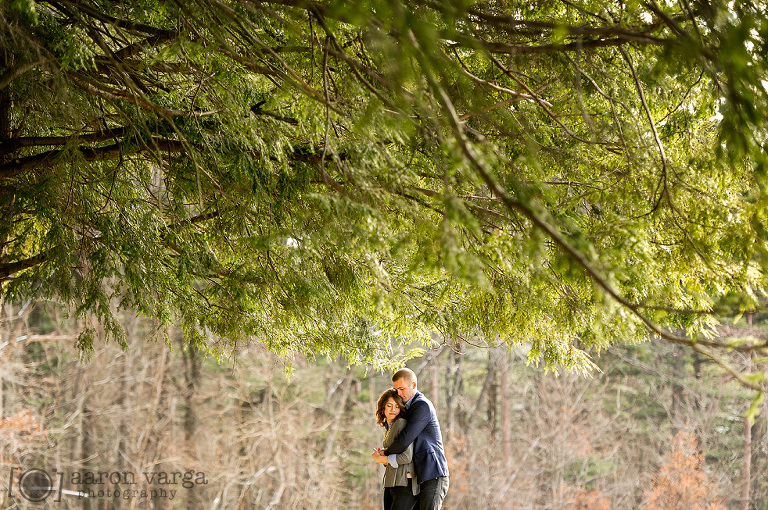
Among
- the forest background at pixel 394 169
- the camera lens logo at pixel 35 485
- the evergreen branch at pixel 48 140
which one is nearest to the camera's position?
the forest background at pixel 394 169

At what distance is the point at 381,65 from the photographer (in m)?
3.28

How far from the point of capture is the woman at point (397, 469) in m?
5.20

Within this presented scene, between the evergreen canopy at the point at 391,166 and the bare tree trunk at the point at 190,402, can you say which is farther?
the bare tree trunk at the point at 190,402

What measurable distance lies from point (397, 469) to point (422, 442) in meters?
0.29

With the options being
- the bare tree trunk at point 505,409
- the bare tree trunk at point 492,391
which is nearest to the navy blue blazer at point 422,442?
the bare tree trunk at point 505,409

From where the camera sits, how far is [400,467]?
5250 millimetres

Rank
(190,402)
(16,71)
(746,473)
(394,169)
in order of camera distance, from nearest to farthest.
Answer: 1. (394,169)
2. (16,71)
3. (746,473)
4. (190,402)

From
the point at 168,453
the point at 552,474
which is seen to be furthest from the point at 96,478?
the point at 552,474

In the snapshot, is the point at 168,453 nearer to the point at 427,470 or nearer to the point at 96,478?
the point at 96,478

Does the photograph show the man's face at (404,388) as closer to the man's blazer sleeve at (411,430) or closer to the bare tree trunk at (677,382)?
the man's blazer sleeve at (411,430)

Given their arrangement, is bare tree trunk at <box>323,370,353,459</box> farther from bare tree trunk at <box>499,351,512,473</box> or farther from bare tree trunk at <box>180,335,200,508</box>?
bare tree trunk at <box>499,351,512,473</box>

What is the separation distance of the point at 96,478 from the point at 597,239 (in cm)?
1541

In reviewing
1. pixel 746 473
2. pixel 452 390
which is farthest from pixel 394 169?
pixel 746 473

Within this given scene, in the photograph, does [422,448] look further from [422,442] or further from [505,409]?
[505,409]
